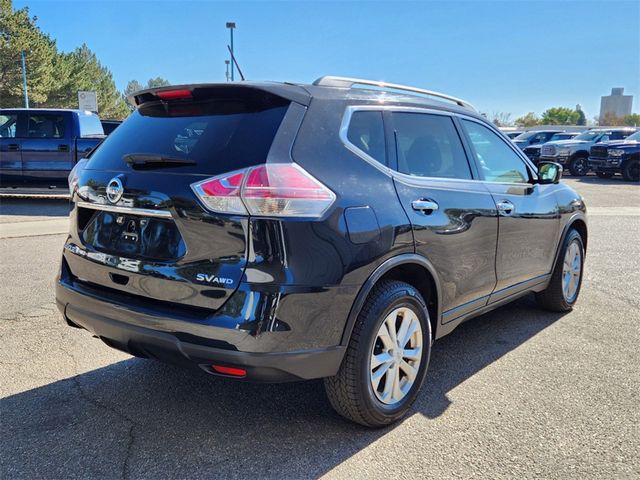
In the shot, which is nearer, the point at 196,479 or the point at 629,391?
the point at 196,479

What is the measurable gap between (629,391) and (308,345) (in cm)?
230

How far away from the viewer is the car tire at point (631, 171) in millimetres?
20270

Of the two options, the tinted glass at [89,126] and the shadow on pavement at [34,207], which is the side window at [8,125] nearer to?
the tinted glass at [89,126]

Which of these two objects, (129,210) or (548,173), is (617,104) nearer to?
(548,173)

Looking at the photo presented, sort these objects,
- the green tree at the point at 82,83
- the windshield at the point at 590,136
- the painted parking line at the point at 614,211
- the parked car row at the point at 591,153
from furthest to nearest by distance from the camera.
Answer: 1. the green tree at the point at 82,83
2. the windshield at the point at 590,136
3. the parked car row at the point at 591,153
4. the painted parking line at the point at 614,211

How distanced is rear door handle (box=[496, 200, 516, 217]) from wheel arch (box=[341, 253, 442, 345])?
95cm

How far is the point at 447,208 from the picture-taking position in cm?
322

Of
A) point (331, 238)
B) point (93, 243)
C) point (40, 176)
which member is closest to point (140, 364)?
point (93, 243)

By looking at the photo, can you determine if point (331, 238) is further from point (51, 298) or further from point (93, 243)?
point (51, 298)

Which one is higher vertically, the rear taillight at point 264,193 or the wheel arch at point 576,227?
the rear taillight at point 264,193

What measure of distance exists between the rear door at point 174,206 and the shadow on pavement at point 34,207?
838cm

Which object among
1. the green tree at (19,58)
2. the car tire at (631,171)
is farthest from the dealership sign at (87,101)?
the car tire at (631,171)

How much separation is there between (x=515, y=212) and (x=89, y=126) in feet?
35.0

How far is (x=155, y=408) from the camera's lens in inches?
120
